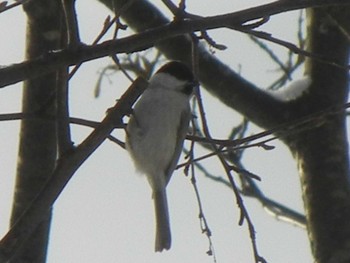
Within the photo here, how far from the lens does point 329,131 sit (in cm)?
395

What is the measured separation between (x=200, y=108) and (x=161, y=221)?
42.7 inches

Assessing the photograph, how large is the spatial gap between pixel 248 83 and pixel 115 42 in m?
2.28

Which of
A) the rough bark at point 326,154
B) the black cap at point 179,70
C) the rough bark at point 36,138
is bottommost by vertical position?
the rough bark at point 36,138

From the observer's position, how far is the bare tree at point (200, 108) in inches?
76.8

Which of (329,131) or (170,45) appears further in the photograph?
(170,45)

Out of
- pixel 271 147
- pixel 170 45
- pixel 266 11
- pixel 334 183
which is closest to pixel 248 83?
pixel 170 45

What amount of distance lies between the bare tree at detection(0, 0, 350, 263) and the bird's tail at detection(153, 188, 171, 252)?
46 centimetres

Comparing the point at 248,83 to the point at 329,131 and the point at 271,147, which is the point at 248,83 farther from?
the point at 271,147

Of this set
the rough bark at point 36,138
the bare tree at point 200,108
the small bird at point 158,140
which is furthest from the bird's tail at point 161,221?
the rough bark at point 36,138

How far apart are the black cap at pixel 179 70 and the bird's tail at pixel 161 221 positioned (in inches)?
23.4

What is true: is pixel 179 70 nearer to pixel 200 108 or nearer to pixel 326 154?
pixel 326 154

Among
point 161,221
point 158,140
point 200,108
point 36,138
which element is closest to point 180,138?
point 158,140

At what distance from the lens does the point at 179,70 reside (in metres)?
4.27

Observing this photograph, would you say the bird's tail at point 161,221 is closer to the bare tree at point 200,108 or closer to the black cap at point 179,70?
the bare tree at point 200,108
